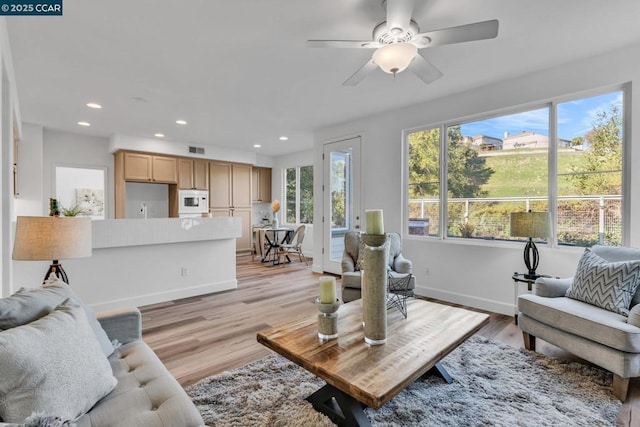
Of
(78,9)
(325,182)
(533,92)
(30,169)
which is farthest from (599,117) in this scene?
(30,169)

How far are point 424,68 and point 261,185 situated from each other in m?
6.34

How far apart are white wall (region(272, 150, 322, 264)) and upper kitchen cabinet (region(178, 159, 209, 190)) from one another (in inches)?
77.1

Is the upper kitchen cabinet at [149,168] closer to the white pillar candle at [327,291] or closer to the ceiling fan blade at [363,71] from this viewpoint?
the ceiling fan blade at [363,71]

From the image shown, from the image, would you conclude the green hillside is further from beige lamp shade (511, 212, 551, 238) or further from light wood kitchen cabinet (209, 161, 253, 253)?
light wood kitchen cabinet (209, 161, 253, 253)

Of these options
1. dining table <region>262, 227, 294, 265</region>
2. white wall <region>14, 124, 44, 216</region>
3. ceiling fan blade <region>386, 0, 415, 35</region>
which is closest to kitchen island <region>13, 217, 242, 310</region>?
dining table <region>262, 227, 294, 265</region>

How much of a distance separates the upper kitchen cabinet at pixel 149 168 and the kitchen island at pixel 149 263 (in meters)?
2.75

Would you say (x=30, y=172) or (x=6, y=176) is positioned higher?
(x=30, y=172)

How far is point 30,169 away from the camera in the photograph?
497cm

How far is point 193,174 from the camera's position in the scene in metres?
6.60

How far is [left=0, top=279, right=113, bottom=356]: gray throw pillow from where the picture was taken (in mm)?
1182

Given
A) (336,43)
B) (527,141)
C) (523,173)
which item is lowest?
(523,173)

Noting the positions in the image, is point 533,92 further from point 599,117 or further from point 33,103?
point 33,103

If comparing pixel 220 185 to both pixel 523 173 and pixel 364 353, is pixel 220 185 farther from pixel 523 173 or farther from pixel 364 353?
pixel 364 353

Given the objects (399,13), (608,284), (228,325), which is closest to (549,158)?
(608,284)
